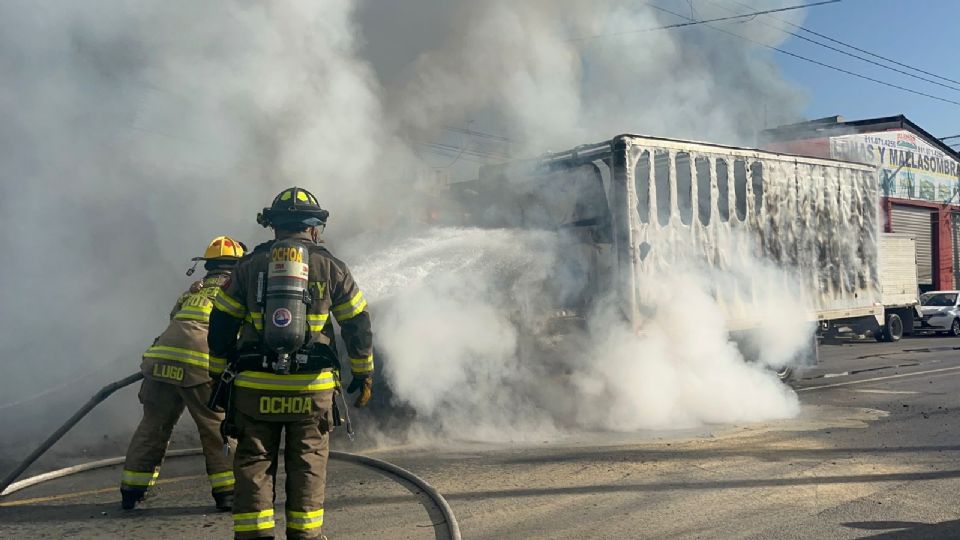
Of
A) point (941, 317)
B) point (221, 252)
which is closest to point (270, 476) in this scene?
point (221, 252)

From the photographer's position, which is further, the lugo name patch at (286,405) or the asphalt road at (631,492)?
the asphalt road at (631,492)

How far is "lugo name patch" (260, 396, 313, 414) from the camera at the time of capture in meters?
3.15

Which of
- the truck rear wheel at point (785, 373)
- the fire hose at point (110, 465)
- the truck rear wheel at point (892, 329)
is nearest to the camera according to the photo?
the fire hose at point (110, 465)

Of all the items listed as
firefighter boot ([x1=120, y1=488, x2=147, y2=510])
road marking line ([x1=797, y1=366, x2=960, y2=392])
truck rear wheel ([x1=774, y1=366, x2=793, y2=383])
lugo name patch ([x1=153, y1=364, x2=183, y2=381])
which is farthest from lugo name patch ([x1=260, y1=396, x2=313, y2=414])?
truck rear wheel ([x1=774, y1=366, x2=793, y2=383])

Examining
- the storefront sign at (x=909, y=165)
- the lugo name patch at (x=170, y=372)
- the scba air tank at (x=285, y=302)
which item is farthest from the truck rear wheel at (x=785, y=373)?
the storefront sign at (x=909, y=165)

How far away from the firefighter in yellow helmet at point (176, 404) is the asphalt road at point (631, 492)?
20 cm

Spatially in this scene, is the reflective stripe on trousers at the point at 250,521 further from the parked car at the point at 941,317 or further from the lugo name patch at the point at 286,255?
the parked car at the point at 941,317

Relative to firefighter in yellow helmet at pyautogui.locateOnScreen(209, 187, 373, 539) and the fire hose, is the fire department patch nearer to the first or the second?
firefighter in yellow helmet at pyautogui.locateOnScreen(209, 187, 373, 539)

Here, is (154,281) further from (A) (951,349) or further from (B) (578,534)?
(A) (951,349)

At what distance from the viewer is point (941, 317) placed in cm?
1903

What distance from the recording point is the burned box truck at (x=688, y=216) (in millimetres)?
7074

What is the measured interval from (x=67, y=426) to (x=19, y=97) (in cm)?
534

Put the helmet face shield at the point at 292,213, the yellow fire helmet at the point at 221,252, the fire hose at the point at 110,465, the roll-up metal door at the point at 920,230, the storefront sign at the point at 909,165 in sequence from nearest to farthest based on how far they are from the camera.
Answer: the helmet face shield at the point at 292,213
the fire hose at the point at 110,465
the yellow fire helmet at the point at 221,252
the storefront sign at the point at 909,165
the roll-up metal door at the point at 920,230

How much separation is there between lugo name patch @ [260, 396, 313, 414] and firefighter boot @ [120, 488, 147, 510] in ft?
5.54
